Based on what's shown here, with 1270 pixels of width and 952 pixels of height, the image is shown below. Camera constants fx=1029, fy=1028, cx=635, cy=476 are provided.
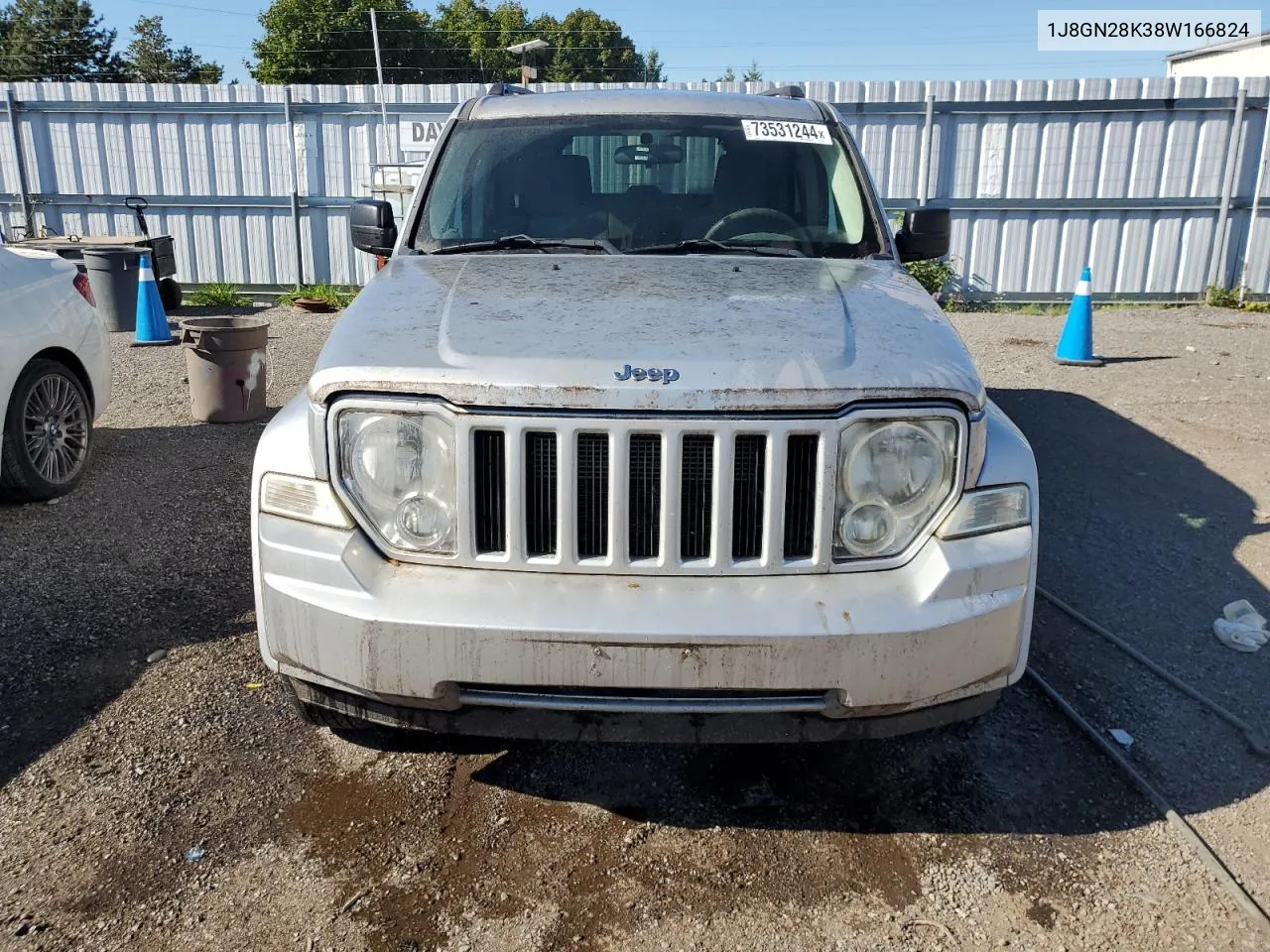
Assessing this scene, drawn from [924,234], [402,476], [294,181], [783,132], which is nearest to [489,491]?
[402,476]

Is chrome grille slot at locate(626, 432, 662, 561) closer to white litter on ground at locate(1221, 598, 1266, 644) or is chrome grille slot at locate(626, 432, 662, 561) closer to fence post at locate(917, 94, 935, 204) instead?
white litter on ground at locate(1221, 598, 1266, 644)

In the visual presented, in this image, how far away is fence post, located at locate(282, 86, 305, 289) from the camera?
1482 cm

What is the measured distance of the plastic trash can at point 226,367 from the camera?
718 centimetres

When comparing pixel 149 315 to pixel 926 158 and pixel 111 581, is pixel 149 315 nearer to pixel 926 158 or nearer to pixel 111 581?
pixel 111 581

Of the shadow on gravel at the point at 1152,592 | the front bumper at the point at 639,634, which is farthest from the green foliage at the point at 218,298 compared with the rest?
the front bumper at the point at 639,634

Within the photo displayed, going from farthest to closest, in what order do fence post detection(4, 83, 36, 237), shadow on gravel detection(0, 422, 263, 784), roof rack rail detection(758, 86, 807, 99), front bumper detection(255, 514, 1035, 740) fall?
fence post detection(4, 83, 36, 237) < roof rack rail detection(758, 86, 807, 99) < shadow on gravel detection(0, 422, 263, 784) < front bumper detection(255, 514, 1035, 740)

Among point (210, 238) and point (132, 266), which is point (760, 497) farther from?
point (210, 238)

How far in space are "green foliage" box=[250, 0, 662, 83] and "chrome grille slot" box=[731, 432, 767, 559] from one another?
35.8 m

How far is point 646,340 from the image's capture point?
8.67 ft

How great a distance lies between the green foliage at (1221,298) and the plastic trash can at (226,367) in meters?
12.6

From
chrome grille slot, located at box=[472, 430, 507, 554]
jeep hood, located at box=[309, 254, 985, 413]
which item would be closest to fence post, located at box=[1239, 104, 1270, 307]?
jeep hood, located at box=[309, 254, 985, 413]

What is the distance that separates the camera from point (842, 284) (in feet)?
10.6

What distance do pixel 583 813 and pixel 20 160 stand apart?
52.9 feet

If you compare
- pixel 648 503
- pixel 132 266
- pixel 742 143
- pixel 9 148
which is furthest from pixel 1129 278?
pixel 9 148
